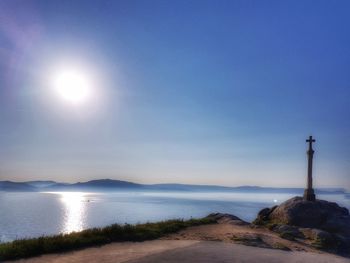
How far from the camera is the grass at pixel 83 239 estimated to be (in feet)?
43.0

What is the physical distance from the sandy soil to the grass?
2.02 ft

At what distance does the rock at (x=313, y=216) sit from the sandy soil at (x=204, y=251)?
5.18 m

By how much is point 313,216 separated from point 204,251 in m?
12.8

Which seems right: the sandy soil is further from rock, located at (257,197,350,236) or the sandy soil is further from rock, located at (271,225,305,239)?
rock, located at (257,197,350,236)

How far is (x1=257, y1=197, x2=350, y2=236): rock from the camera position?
2309cm

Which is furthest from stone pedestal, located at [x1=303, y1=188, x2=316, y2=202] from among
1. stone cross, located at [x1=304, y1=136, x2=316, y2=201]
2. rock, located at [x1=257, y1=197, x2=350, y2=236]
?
rock, located at [x1=257, y1=197, x2=350, y2=236]

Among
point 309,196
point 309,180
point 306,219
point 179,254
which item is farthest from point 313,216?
point 179,254

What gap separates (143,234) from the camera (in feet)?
57.0

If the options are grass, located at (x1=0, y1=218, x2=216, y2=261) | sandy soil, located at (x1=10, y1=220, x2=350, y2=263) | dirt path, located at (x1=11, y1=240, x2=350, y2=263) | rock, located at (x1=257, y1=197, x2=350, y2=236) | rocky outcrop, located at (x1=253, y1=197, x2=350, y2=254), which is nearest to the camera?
dirt path, located at (x1=11, y1=240, x2=350, y2=263)

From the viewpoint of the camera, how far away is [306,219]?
23828mm

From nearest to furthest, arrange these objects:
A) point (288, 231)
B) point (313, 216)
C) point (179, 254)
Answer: point (179, 254) < point (288, 231) < point (313, 216)

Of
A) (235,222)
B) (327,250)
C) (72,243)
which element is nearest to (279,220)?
(235,222)

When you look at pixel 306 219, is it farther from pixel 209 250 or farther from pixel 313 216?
pixel 209 250

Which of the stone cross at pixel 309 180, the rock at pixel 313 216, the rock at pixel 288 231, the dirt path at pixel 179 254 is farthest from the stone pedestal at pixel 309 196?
the dirt path at pixel 179 254
